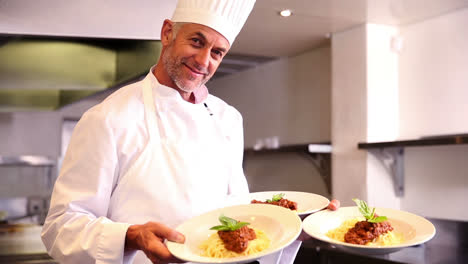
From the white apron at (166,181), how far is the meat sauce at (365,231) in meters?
0.44

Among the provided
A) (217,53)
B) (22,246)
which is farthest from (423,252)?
(22,246)

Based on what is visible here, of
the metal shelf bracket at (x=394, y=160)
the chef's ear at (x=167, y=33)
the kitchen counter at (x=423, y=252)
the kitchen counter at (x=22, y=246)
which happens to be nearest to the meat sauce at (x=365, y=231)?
the chef's ear at (x=167, y=33)

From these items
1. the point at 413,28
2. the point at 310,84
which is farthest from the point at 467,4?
the point at 310,84

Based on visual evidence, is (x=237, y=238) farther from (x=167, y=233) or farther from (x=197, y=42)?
(x=197, y=42)

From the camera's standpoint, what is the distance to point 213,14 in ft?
5.01

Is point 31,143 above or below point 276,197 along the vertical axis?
above

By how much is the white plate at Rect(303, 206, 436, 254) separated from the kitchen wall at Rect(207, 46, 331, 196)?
288 centimetres

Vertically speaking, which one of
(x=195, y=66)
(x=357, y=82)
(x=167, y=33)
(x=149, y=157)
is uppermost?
(x=357, y=82)

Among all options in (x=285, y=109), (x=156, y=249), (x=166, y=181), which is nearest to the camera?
(x=156, y=249)

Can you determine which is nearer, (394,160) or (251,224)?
(251,224)

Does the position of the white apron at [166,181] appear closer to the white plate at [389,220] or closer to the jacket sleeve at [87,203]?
the jacket sleeve at [87,203]

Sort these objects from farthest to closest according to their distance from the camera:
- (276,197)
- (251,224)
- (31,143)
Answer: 1. (31,143)
2. (276,197)
3. (251,224)

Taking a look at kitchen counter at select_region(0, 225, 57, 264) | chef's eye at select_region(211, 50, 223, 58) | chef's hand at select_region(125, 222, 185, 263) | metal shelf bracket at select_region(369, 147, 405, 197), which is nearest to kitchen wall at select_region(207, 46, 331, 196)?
metal shelf bracket at select_region(369, 147, 405, 197)

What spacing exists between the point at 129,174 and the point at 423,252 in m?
2.56
